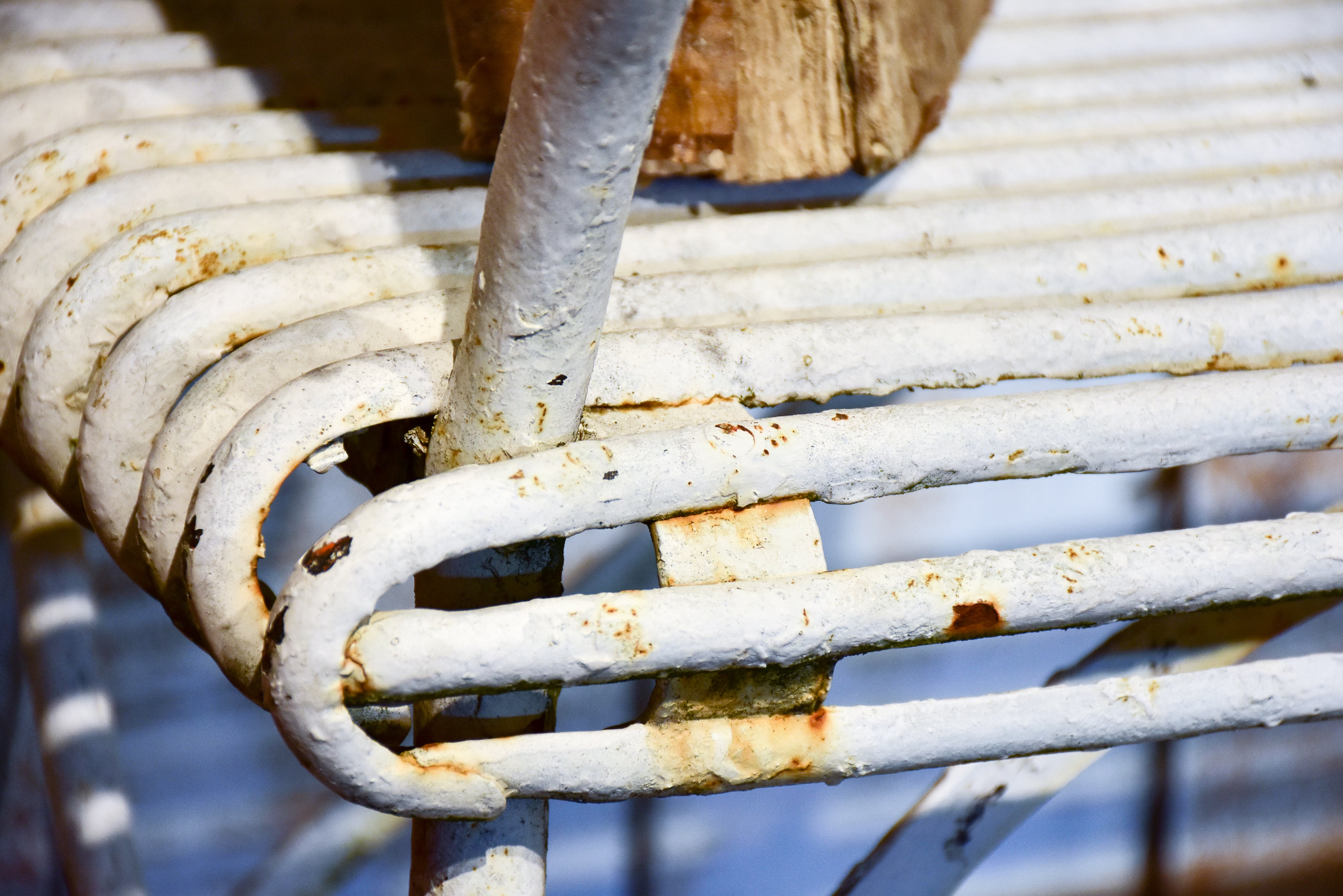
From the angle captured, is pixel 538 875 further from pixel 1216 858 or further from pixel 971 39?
pixel 1216 858

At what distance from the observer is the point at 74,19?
0.72 m

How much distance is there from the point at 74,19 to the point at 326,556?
54 cm

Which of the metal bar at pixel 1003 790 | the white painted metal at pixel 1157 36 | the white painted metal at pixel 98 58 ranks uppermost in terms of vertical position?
the white painted metal at pixel 98 58

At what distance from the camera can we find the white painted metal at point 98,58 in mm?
667

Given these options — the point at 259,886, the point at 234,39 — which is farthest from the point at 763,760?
the point at 259,886

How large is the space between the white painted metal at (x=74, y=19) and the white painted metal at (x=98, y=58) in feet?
0.06

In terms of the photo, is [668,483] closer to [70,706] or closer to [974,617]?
[974,617]

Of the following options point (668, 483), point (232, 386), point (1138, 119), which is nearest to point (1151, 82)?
point (1138, 119)

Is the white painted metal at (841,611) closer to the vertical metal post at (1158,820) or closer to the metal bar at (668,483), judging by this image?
the metal bar at (668,483)

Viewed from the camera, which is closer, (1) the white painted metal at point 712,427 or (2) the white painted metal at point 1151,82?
(1) the white painted metal at point 712,427

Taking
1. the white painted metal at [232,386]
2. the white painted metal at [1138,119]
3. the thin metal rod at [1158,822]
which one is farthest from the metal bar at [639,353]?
the thin metal rod at [1158,822]

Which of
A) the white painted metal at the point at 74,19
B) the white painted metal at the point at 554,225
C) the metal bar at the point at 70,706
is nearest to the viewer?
the white painted metal at the point at 554,225

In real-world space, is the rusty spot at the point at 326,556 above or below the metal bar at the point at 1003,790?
above

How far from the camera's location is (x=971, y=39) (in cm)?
83
